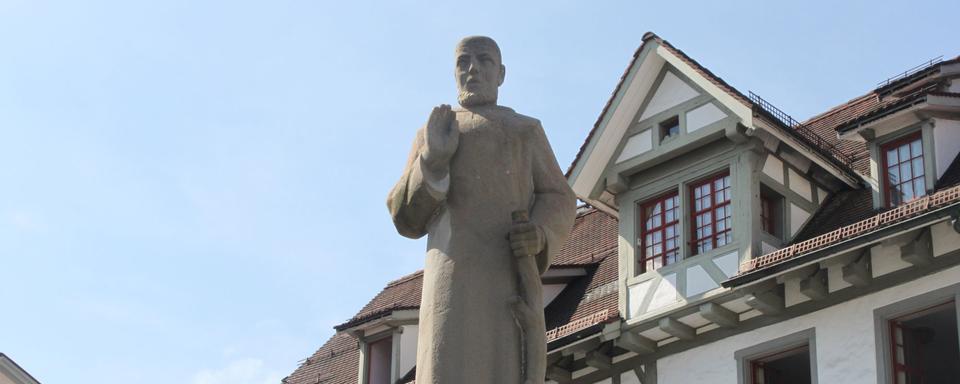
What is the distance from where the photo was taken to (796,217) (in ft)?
84.2

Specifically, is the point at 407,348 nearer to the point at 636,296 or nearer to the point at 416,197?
the point at 636,296

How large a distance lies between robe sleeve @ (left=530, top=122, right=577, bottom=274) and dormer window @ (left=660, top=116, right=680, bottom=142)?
14.7 metres

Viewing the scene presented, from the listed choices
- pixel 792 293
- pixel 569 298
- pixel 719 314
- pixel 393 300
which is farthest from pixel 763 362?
pixel 393 300

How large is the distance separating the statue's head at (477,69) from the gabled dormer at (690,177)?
507 inches

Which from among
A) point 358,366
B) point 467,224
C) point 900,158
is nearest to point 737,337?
point 900,158

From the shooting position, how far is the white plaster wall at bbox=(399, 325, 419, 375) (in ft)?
98.1

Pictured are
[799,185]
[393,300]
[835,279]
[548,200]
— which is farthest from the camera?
[393,300]

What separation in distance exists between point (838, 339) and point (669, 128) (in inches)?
182

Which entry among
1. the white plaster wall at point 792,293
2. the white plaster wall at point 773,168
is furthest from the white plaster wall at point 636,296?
the white plaster wall at point 792,293

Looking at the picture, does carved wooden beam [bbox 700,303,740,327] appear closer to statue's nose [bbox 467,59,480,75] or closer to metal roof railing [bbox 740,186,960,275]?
metal roof railing [bbox 740,186,960,275]

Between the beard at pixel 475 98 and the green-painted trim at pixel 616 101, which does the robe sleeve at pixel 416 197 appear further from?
the green-painted trim at pixel 616 101

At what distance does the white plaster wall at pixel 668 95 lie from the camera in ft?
87.1

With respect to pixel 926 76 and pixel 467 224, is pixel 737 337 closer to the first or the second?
pixel 926 76

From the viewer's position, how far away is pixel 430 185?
38.0 ft
